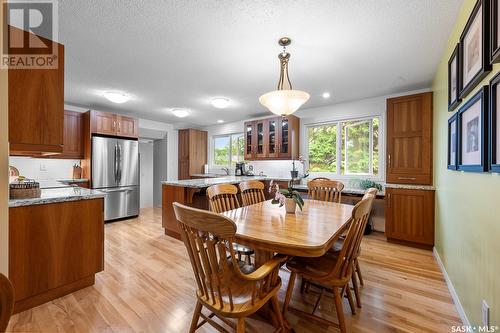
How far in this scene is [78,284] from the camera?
2.04 meters

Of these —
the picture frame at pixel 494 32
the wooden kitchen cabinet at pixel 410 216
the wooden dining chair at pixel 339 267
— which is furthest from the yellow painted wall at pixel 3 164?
the wooden kitchen cabinet at pixel 410 216

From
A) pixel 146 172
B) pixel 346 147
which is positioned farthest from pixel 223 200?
pixel 146 172

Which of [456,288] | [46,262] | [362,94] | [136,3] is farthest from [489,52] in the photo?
[46,262]

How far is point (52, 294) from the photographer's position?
6.21ft

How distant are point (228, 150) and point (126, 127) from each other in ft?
8.52

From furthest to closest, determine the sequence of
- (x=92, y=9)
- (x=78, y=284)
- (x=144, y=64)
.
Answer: (x=144, y=64), (x=78, y=284), (x=92, y=9)

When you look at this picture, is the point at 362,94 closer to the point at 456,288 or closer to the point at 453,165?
the point at 453,165

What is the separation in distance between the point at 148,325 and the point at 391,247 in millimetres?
3190

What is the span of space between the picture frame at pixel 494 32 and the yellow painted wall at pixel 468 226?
0.30 ft

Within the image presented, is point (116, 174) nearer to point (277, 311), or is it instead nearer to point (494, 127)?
point (277, 311)

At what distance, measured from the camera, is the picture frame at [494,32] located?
1098 mm

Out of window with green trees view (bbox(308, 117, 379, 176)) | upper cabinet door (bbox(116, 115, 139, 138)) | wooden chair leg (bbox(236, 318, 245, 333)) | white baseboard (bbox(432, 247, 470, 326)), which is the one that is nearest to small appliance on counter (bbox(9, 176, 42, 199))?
wooden chair leg (bbox(236, 318, 245, 333))

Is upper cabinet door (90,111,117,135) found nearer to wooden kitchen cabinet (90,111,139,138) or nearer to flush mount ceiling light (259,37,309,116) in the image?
wooden kitchen cabinet (90,111,139,138)
